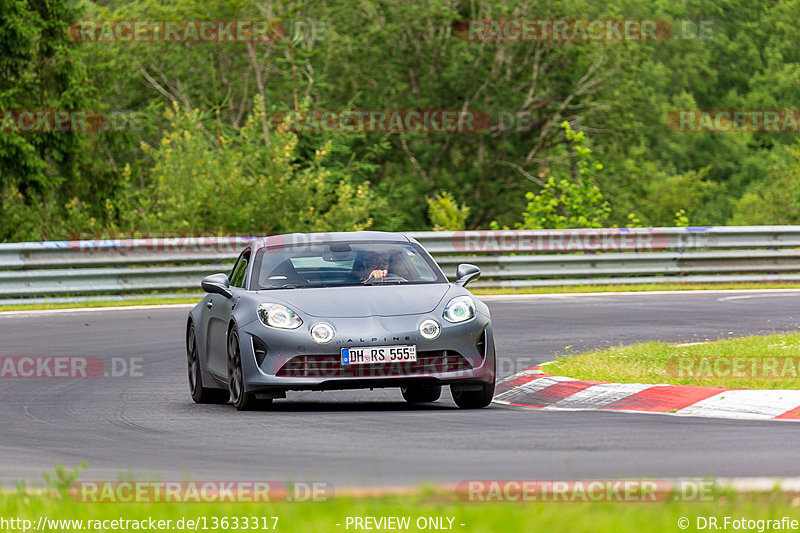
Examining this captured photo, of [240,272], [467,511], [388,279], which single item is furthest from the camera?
[240,272]

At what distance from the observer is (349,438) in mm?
8578

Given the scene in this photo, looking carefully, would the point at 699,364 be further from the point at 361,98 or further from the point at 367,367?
the point at 361,98

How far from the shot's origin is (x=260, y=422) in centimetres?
966

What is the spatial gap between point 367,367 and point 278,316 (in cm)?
81

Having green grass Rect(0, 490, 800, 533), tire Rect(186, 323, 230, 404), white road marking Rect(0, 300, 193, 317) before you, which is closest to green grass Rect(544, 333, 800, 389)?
tire Rect(186, 323, 230, 404)

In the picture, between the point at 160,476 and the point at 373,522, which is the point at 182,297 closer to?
the point at 160,476

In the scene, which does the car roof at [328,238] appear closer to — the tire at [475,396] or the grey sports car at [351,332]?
the grey sports car at [351,332]

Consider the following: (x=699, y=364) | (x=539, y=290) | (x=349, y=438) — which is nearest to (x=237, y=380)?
(x=349, y=438)

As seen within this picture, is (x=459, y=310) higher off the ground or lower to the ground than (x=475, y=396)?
higher

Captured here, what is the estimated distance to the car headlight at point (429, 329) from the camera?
10188 mm

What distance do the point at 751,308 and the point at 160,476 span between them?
13666 millimetres

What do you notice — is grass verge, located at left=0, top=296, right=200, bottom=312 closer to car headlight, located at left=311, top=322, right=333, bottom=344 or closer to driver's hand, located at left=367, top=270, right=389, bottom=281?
driver's hand, located at left=367, top=270, right=389, bottom=281

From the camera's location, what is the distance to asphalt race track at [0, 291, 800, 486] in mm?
7113

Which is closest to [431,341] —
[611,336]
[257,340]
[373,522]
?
[257,340]
